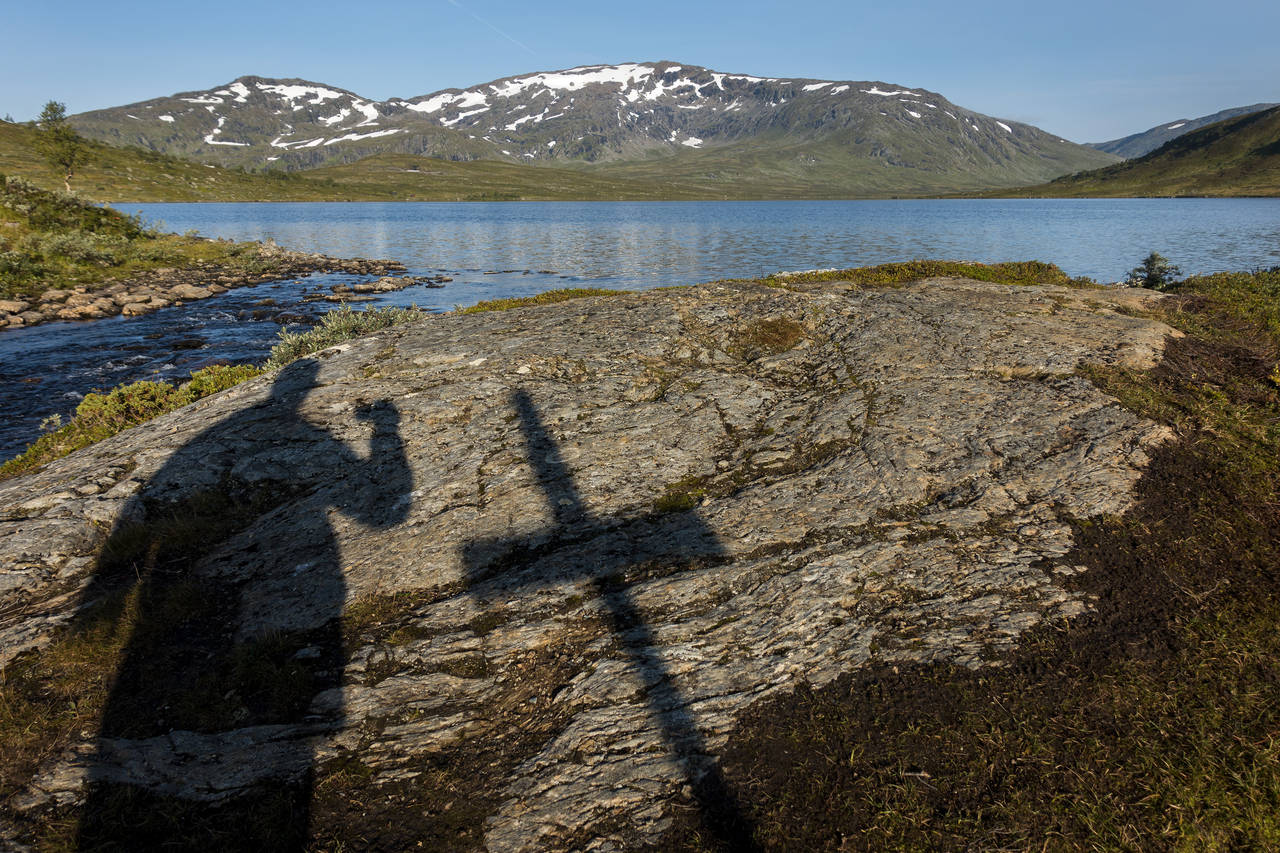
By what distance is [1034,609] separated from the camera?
5.72 meters

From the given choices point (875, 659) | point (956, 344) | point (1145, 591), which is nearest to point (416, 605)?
point (875, 659)

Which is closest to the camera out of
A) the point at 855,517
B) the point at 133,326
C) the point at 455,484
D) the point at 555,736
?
the point at 555,736

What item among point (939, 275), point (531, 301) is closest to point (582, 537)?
point (531, 301)

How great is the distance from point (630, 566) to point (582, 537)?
2.84 ft

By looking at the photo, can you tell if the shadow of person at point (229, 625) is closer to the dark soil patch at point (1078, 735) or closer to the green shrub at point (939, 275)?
the dark soil patch at point (1078, 735)

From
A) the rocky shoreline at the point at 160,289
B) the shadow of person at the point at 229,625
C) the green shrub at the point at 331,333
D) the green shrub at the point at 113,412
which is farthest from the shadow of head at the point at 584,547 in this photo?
the rocky shoreline at the point at 160,289

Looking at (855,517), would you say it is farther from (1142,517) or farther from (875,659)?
(1142,517)

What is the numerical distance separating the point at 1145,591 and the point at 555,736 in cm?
A: 564

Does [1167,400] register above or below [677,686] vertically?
above

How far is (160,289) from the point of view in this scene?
144 ft

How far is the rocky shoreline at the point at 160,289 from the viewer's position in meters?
35.3

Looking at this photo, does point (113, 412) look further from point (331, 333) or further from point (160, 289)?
point (160, 289)

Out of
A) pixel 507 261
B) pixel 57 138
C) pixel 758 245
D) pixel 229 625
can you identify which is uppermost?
pixel 57 138

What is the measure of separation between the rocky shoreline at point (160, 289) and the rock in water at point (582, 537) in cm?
3498
